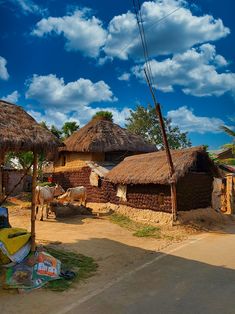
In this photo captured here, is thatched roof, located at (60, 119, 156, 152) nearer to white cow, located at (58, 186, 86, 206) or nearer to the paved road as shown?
white cow, located at (58, 186, 86, 206)

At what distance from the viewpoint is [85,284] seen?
667 cm

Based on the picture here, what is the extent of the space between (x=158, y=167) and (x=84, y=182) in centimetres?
716

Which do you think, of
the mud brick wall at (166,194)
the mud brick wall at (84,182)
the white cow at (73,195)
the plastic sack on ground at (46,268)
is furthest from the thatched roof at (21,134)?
the mud brick wall at (84,182)

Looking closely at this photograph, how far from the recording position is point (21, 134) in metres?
7.99

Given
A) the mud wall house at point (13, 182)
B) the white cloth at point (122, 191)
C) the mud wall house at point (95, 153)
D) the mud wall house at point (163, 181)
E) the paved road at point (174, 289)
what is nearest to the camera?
the paved road at point (174, 289)

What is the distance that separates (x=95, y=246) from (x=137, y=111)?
28.9 m

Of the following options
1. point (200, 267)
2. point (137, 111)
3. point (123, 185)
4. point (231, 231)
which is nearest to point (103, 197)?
point (123, 185)

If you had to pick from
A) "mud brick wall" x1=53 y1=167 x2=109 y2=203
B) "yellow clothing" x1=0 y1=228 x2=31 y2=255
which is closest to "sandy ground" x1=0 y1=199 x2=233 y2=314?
"yellow clothing" x1=0 y1=228 x2=31 y2=255

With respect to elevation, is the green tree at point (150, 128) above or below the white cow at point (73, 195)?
above

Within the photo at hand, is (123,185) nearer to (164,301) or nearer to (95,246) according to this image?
(95,246)

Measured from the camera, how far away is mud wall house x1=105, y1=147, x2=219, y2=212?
13992 millimetres

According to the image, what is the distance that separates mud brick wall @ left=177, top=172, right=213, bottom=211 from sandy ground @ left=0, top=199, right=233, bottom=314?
1.66 meters

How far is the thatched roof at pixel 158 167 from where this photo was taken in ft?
45.2

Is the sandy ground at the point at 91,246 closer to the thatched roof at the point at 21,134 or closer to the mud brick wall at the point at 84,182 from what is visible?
the mud brick wall at the point at 84,182
